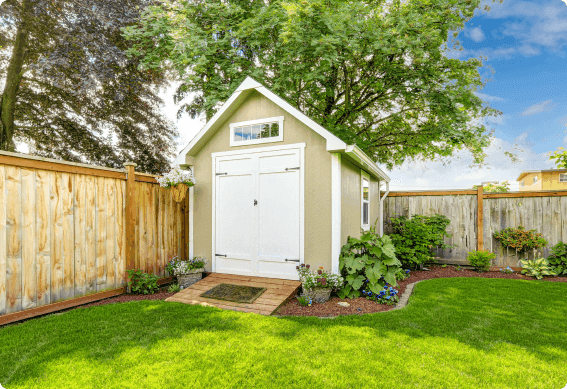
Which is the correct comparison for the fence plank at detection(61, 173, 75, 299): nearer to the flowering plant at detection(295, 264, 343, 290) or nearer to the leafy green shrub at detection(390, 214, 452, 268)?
the flowering plant at detection(295, 264, 343, 290)

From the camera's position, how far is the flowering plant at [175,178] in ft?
16.2

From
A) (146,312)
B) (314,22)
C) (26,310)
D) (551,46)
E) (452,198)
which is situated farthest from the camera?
(452,198)

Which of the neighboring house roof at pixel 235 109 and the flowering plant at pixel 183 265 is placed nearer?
the neighboring house roof at pixel 235 109

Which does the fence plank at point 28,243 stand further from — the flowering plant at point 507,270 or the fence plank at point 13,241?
the flowering plant at point 507,270

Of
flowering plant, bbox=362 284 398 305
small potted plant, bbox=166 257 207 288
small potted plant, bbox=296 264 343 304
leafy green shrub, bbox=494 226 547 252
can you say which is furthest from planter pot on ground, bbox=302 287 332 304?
leafy green shrub, bbox=494 226 547 252

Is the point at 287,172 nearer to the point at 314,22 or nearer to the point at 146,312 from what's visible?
the point at 146,312

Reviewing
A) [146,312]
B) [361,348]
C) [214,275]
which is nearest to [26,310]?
[146,312]

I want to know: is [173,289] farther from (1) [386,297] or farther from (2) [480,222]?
(2) [480,222]

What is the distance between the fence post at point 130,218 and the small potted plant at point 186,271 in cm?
69

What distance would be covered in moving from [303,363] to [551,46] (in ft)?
24.9

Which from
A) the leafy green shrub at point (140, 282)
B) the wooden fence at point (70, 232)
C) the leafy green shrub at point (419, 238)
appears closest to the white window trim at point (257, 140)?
the wooden fence at point (70, 232)

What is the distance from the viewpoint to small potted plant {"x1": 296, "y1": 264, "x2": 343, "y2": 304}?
4.17 metres

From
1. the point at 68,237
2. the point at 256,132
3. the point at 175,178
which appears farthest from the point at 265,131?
the point at 68,237

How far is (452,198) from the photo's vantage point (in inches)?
277
